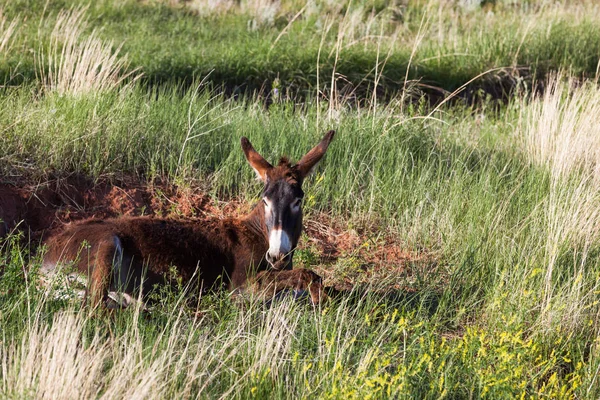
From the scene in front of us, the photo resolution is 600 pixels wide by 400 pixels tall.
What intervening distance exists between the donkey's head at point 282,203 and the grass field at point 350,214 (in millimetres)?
425

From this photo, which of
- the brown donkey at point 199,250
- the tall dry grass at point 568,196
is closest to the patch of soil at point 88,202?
the brown donkey at point 199,250

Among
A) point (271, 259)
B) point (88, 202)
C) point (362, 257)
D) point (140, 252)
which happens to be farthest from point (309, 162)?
point (88, 202)

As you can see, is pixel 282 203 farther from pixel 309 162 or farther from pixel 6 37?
pixel 6 37

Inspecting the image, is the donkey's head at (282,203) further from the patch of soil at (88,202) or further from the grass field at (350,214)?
the patch of soil at (88,202)

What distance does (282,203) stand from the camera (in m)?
6.92

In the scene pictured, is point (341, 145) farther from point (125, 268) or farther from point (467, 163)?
point (125, 268)

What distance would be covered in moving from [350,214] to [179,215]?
162cm

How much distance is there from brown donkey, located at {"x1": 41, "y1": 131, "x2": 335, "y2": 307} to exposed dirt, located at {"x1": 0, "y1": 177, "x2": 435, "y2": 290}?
2.35ft

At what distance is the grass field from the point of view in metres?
5.62

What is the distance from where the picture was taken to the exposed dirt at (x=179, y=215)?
7.85 metres

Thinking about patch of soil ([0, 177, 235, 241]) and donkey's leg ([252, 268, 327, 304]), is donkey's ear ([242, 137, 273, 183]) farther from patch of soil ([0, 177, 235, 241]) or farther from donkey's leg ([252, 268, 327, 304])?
patch of soil ([0, 177, 235, 241])

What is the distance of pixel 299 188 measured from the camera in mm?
7125

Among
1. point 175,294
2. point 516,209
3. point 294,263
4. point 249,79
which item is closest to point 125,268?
point 175,294

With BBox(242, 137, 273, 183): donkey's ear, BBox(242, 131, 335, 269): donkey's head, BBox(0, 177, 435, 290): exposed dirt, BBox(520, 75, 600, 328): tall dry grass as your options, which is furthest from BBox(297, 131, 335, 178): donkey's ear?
BBox(520, 75, 600, 328): tall dry grass
